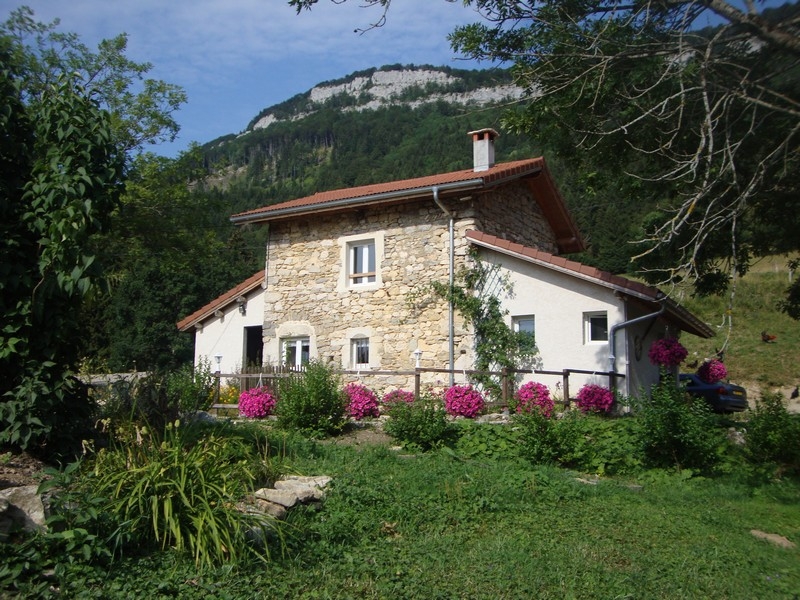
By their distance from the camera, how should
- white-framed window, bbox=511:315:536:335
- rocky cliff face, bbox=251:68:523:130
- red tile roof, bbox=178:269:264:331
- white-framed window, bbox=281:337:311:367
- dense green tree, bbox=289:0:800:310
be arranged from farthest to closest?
1. rocky cliff face, bbox=251:68:523:130
2. red tile roof, bbox=178:269:264:331
3. white-framed window, bbox=281:337:311:367
4. white-framed window, bbox=511:315:536:335
5. dense green tree, bbox=289:0:800:310

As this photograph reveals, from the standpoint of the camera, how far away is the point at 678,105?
9.18 m

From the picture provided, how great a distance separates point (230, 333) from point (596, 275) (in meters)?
12.8

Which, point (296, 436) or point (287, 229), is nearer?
point (296, 436)

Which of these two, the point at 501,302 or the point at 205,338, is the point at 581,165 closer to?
the point at 501,302

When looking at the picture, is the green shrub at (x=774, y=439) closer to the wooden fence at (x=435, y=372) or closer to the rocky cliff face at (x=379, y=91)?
the wooden fence at (x=435, y=372)

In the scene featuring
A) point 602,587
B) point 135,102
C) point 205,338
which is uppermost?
point 135,102

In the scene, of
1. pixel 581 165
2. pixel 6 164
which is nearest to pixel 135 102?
pixel 581 165

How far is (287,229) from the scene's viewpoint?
18141 millimetres

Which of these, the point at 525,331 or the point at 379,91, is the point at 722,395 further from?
the point at 379,91

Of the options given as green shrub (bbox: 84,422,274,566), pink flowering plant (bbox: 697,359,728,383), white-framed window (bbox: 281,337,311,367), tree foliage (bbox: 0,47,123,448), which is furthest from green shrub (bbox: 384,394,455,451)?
white-framed window (bbox: 281,337,311,367)

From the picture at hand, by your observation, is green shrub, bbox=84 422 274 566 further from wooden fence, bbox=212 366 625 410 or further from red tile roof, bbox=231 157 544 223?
red tile roof, bbox=231 157 544 223

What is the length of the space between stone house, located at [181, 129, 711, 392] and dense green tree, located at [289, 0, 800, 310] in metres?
2.07

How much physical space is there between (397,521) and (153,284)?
39.1 meters

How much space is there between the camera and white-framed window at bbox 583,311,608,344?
45.6 feet
